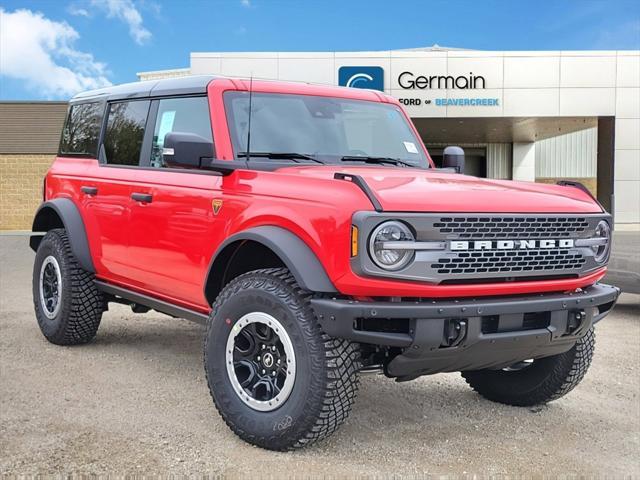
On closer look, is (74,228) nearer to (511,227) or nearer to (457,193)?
(457,193)

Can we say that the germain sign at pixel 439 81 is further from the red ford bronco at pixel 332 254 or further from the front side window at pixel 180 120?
the front side window at pixel 180 120

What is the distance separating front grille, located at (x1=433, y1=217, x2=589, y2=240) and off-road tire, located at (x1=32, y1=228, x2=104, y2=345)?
3.65m

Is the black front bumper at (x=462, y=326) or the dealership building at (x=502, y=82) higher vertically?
the dealership building at (x=502, y=82)

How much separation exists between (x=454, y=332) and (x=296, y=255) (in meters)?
0.84

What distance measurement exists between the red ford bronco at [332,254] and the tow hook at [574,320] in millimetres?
15

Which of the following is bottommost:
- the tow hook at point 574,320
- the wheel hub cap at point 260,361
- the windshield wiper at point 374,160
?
the wheel hub cap at point 260,361

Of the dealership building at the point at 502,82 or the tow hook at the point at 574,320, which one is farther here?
the dealership building at the point at 502,82

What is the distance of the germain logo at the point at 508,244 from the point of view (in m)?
3.47

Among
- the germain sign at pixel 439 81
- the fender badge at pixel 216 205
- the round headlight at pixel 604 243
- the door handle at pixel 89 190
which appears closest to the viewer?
the round headlight at pixel 604 243

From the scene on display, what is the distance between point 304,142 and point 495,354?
5.97 feet

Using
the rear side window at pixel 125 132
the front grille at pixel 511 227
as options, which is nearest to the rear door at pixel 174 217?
the rear side window at pixel 125 132

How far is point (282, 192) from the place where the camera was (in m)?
3.86

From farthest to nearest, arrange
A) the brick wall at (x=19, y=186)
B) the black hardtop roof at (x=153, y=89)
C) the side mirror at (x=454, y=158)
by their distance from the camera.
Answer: the brick wall at (x=19, y=186), the side mirror at (x=454, y=158), the black hardtop roof at (x=153, y=89)

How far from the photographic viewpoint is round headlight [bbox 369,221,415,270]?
3.34 meters
